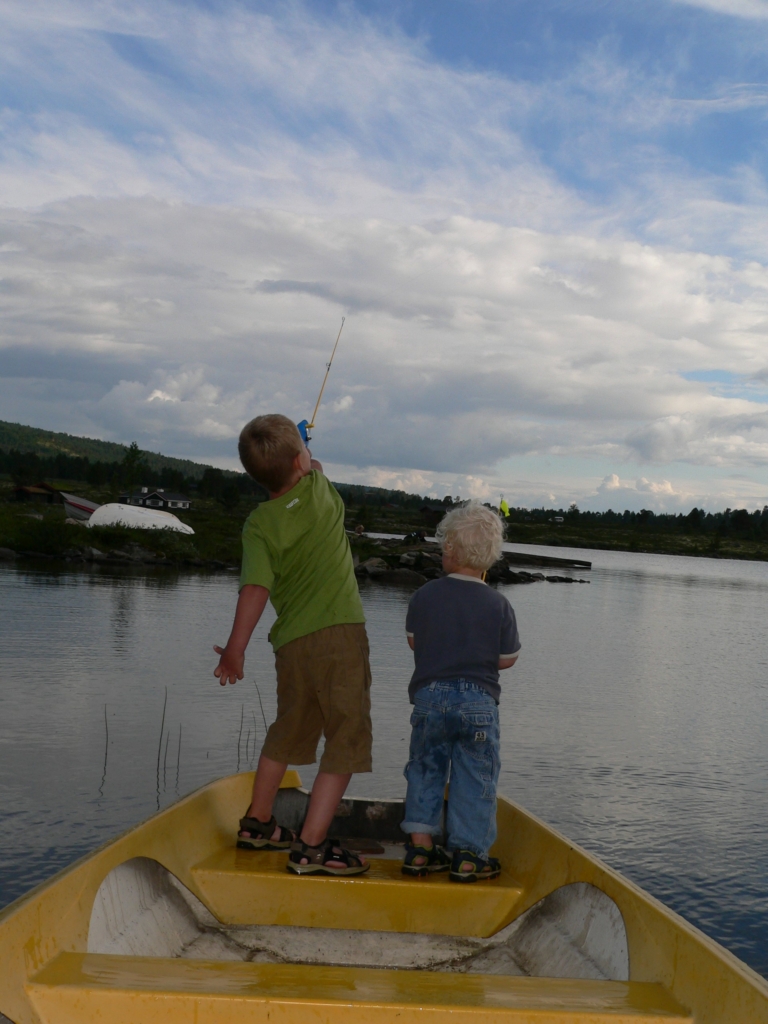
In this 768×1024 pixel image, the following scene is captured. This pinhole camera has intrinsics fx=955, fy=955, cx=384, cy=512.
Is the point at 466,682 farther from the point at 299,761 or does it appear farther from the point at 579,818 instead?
the point at 579,818

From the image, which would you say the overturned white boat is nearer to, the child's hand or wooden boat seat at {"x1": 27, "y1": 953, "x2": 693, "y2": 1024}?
the child's hand

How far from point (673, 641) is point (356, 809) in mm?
22396

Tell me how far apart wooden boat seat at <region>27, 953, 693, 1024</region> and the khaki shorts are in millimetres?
1572

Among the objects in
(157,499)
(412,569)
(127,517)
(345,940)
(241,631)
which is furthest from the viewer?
(157,499)

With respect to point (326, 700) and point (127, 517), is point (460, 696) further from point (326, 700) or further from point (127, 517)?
point (127, 517)

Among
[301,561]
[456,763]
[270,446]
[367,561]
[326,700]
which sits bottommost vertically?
[367,561]

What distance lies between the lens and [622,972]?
3.43 meters

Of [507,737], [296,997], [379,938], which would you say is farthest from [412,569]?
[296,997]

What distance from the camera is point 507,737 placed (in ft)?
41.4

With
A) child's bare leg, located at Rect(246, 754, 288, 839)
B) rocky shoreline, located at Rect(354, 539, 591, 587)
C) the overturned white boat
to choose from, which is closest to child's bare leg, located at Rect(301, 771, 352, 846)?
child's bare leg, located at Rect(246, 754, 288, 839)

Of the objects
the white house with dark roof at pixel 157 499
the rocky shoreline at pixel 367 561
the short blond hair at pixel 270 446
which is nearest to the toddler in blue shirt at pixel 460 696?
the short blond hair at pixel 270 446

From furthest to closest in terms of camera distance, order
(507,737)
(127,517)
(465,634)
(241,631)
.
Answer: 1. (127,517)
2. (507,737)
3. (465,634)
4. (241,631)

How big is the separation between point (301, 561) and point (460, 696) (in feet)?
3.31

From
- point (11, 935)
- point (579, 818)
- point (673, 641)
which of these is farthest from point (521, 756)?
point (673, 641)
